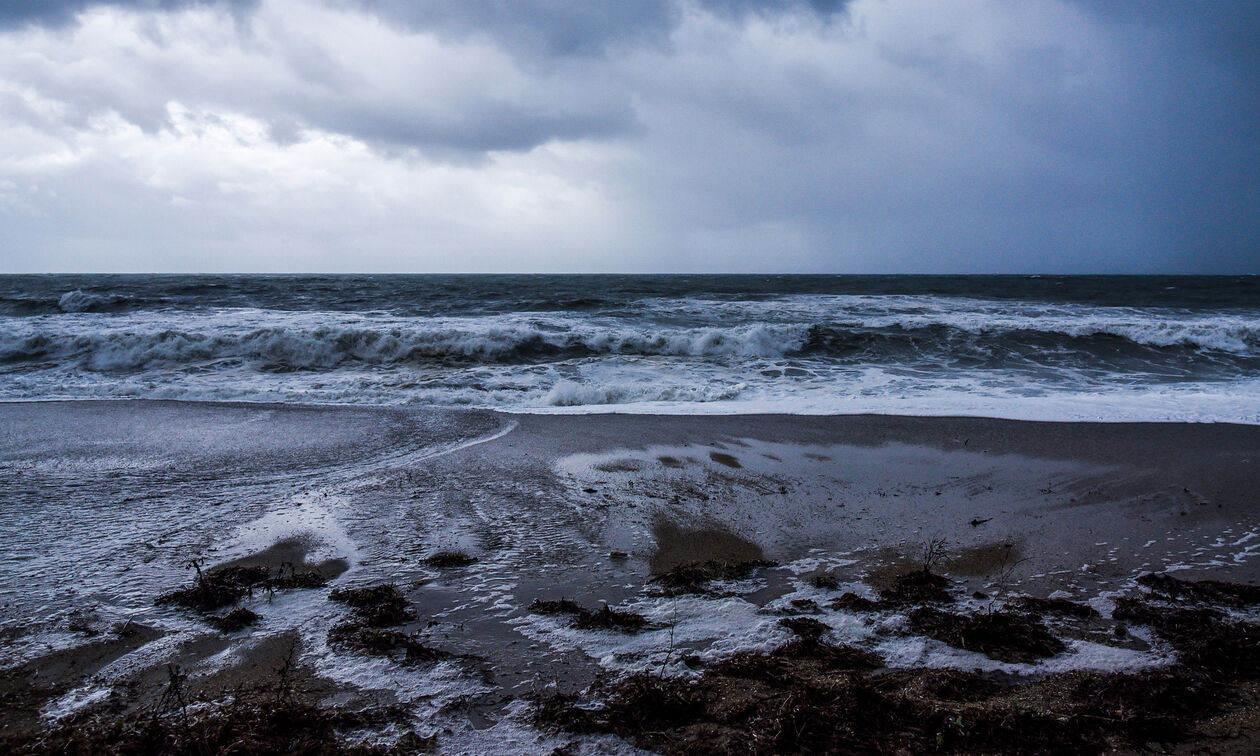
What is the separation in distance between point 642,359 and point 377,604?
10.5 meters

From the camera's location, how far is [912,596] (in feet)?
10.2

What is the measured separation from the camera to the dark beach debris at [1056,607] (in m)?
2.94

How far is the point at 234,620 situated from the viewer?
278 cm

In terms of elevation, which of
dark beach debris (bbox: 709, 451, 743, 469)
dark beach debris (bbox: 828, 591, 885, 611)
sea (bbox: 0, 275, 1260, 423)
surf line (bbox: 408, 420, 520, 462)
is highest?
sea (bbox: 0, 275, 1260, 423)

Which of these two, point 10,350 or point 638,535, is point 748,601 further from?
point 10,350

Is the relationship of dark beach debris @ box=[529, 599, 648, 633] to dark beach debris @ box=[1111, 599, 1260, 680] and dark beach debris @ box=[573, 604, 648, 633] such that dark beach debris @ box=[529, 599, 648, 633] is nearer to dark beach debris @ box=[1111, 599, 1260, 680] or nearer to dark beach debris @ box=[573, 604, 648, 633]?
dark beach debris @ box=[573, 604, 648, 633]

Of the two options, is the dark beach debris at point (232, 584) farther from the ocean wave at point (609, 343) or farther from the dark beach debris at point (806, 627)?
the ocean wave at point (609, 343)

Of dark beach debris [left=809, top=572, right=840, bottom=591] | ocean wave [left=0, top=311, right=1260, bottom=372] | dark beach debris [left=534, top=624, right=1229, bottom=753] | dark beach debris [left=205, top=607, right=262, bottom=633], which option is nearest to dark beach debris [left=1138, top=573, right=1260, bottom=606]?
dark beach debris [left=534, top=624, right=1229, bottom=753]

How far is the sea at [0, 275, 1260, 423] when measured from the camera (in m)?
8.73

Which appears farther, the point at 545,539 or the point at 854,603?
the point at 545,539

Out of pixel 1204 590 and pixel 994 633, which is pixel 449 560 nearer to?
pixel 994 633

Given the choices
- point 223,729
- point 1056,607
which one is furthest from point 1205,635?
point 223,729

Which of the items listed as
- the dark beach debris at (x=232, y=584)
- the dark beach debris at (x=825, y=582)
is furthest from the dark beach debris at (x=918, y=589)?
the dark beach debris at (x=232, y=584)

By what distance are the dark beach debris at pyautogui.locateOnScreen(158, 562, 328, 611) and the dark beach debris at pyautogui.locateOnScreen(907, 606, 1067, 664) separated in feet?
9.90
